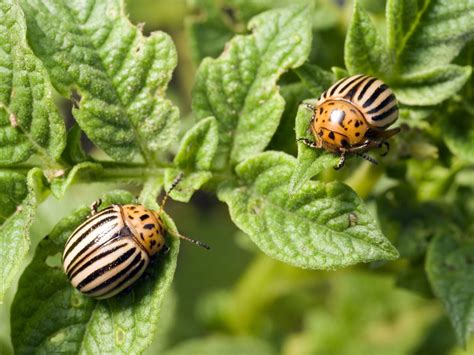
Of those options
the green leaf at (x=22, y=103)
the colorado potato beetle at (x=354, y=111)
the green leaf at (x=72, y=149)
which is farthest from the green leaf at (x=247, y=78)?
the green leaf at (x=22, y=103)

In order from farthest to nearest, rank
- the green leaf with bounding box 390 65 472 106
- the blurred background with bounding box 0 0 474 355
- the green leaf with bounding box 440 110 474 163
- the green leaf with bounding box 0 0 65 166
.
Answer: the blurred background with bounding box 0 0 474 355, the green leaf with bounding box 440 110 474 163, the green leaf with bounding box 390 65 472 106, the green leaf with bounding box 0 0 65 166

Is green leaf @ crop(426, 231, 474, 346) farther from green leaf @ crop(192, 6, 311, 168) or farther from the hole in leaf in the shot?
the hole in leaf

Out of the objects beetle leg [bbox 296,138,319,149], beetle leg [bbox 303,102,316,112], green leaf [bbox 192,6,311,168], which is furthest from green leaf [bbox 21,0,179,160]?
beetle leg [bbox 296,138,319,149]

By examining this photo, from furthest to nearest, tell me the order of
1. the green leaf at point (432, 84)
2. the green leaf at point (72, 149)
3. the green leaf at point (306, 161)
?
the green leaf at point (432, 84) < the green leaf at point (72, 149) < the green leaf at point (306, 161)

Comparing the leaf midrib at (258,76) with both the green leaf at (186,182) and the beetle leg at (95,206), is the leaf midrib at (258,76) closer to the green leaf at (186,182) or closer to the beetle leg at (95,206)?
the green leaf at (186,182)

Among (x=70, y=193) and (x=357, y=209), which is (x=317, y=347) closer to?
(x=70, y=193)

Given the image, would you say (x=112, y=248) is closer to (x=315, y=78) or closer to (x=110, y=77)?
(x=110, y=77)

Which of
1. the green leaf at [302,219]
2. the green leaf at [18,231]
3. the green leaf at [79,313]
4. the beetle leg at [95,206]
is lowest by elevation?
the green leaf at [79,313]
